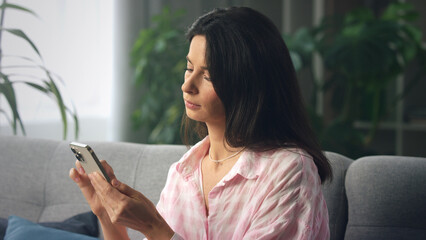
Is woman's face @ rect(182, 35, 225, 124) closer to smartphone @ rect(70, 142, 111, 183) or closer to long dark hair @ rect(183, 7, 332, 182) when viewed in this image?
long dark hair @ rect(183, 7, 332, 182)

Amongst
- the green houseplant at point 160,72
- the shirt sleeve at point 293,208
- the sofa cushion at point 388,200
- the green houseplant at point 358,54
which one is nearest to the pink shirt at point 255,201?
the shirt sleeve at point 293,208

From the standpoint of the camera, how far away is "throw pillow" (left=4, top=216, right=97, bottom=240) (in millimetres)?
1362

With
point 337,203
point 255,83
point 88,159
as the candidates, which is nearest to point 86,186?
point 88,159

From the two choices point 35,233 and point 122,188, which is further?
point 35,233

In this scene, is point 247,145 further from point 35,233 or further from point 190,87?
point 35,233

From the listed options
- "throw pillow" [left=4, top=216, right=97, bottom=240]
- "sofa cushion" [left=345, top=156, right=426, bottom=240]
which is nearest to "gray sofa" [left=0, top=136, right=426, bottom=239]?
"sofa cushion" [left=345, top=156, right=426, bottom=240]

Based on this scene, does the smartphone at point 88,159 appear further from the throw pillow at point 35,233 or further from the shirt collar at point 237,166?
the throw pillow at point 35,233

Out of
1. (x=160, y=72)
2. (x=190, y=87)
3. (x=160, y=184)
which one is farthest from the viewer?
(x=160, y=72)

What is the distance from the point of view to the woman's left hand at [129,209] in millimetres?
949

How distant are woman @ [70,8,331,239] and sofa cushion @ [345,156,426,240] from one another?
26 centimetres

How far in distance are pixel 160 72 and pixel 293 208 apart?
2629 mm

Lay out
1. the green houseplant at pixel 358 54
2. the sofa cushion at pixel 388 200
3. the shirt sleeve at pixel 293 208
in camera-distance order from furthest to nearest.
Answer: the green houseplant at pixel 358 54 < the sofa cushion at pixel 388 200 < the shirt sleeve at pixel 293 208

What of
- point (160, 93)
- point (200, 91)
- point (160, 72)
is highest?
point (200, 91)

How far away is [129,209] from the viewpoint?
0.95 m
